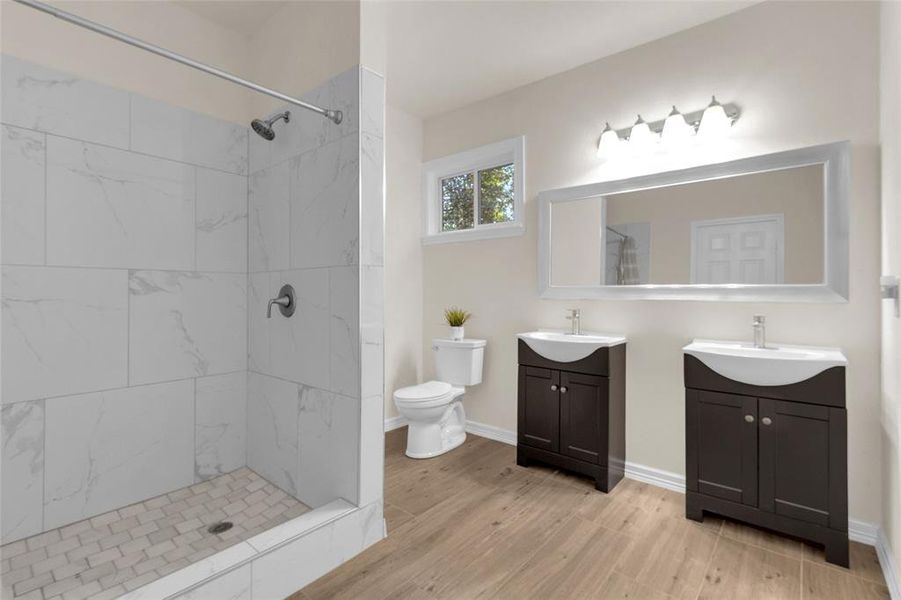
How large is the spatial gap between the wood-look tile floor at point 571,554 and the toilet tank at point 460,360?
2.79 ft

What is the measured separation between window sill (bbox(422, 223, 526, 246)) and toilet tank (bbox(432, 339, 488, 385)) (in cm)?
81

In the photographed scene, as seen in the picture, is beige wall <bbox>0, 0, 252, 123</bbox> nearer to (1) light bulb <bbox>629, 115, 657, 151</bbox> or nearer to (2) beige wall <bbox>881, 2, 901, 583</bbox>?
(1) light bulb <bbox>629, 115, 657, 151</bbox>

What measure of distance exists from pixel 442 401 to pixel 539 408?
63 centimetres

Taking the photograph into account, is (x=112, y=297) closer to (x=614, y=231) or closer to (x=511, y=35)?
(x=511, y=35)

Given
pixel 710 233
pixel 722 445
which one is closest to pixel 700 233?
pixel 710 233

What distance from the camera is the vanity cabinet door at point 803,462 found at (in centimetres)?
177

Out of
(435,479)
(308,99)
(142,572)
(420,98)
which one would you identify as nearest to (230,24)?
(308,99)

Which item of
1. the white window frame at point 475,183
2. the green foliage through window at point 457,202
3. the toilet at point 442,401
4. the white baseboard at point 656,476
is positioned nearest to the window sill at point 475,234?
the white window frame at point 475,183

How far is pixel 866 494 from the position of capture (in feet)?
6.34

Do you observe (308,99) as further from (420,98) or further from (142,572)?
(142,572)

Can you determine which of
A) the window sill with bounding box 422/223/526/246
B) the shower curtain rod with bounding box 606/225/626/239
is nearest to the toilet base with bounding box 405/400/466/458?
the window sill with bounding box 422/223/526/246

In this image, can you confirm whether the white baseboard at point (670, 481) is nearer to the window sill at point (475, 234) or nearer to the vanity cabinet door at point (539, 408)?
the vanity cabinet door at point (539, 408)

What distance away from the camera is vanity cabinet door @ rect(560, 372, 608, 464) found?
2.42 metres

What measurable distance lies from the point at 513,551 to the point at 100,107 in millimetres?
2729
